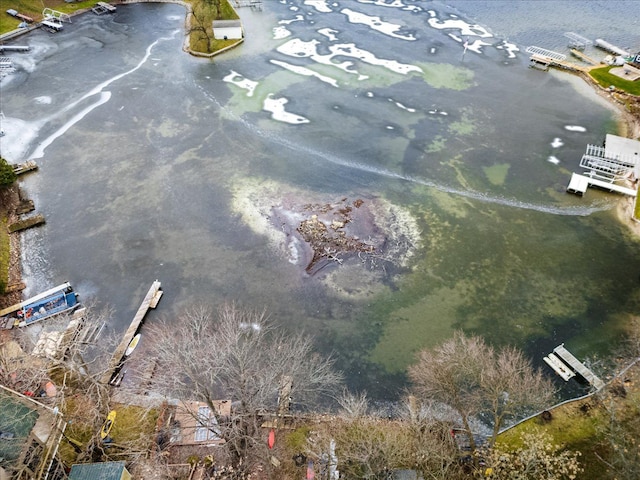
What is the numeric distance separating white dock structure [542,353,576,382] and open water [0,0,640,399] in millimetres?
717

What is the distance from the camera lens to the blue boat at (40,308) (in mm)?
28842

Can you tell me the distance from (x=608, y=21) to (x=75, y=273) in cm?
7953

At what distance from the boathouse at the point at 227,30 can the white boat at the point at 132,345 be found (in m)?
48.6

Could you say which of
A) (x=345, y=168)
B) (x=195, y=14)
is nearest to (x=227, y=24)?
(x=195, y=14)

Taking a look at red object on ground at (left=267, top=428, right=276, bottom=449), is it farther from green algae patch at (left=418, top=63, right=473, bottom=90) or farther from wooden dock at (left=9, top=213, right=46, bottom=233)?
green algae patch at (left=418, top=63, right=473, bottom=90)

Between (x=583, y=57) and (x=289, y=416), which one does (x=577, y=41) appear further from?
(x=289, y=416)

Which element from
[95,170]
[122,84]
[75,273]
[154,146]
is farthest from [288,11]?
[75,273]

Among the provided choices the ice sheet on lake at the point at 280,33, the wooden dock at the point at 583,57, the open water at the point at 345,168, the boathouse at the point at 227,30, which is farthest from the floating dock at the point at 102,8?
the wooden dock at the point at 583,57

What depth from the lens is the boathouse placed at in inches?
2375

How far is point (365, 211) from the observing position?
36.0 metres

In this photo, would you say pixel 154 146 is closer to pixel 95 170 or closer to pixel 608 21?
pixel 95 170

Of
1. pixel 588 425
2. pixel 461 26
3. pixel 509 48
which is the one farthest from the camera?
pixel 461 26

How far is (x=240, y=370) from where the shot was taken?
20703 mm

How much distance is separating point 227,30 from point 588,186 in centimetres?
5088
